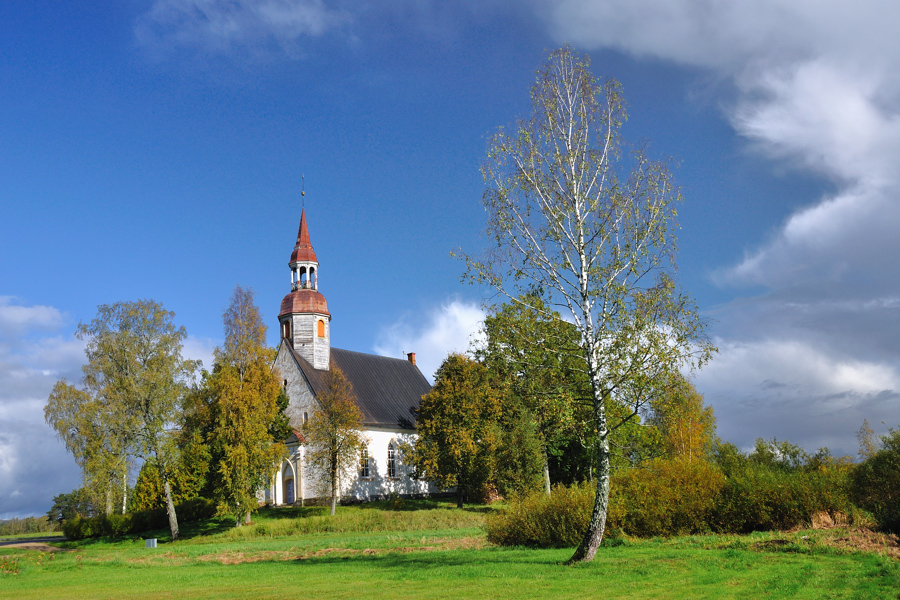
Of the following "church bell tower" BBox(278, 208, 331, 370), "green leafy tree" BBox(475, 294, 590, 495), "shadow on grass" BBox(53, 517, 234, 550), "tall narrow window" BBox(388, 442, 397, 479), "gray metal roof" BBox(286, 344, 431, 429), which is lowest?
"shadow on grass" BBox(53, 517, 234, 550)

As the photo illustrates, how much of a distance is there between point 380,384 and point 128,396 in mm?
21444

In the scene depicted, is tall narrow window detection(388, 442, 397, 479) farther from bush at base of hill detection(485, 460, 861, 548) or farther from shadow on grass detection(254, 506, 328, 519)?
Answer: bush at base of hill detection(485, 460, 861, 548)

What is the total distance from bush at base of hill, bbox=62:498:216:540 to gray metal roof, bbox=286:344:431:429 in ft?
32.9

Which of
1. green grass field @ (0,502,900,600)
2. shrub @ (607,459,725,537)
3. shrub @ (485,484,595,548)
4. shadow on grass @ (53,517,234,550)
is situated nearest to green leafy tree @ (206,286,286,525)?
shadow on grass @ (53,517,234,550)

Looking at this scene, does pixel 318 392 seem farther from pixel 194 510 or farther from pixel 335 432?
pixel 194 510

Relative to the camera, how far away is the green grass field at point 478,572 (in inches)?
440

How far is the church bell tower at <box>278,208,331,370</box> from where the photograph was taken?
50.0 metres

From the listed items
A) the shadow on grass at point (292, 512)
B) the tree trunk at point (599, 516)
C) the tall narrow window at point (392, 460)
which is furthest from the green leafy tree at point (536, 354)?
the tall narrow window at point (392, 460)

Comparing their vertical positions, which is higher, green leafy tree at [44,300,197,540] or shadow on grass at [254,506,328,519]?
green leafy tree at [44,300,197,540]

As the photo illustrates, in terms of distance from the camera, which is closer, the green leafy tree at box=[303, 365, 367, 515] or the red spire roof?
the green leafy tree at box=[303, 365, 367, 515]

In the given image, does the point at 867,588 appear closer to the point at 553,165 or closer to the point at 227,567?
the point at 553,165

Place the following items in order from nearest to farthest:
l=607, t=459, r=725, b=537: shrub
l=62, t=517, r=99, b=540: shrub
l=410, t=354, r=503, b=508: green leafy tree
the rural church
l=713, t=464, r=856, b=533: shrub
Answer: l=713, t=464, r=856, b=533: shrub
l=607, t=459, r=725, b=537: shrub
l=62, t=517, r=99, b=540: shrub
l=410, t=354, r=503, b=508: green leafy tree
the rural church

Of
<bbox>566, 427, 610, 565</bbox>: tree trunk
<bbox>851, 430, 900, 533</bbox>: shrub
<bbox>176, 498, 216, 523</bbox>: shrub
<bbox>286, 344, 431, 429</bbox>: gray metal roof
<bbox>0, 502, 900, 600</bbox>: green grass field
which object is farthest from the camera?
<bbox>286, 344, 431, 429</bbox>: gray metal roof

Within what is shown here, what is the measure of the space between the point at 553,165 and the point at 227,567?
13.7 m
